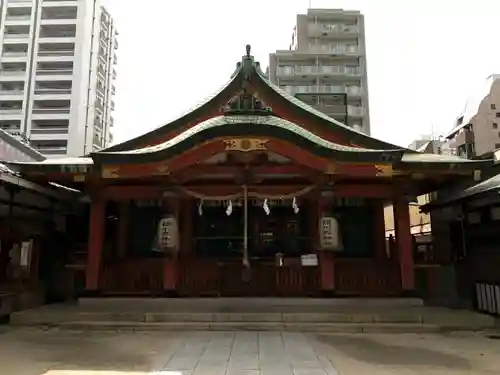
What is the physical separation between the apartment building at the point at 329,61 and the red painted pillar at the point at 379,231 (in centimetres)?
3891

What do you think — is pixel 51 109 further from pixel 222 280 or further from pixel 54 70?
pixel 222 280

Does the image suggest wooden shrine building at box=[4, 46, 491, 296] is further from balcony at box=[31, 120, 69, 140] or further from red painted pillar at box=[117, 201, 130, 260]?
balcony at box=[31, 120, 69, 140]

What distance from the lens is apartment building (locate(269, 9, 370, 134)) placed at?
2158 inches

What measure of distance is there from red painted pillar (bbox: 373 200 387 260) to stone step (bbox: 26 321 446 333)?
413 cm

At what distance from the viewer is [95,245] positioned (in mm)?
12164

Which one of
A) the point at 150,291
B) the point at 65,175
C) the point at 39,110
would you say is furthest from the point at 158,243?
the point at 39,110

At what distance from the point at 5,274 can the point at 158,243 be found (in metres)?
4.27

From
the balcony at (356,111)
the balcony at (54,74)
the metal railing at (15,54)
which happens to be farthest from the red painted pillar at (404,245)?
the metal railing at (15,54)

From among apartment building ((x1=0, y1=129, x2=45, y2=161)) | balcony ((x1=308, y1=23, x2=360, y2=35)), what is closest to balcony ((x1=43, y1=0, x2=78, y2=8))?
balcony ((x1=308, y1=23, x2=360, y2=35))

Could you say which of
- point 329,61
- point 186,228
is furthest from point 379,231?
point 329,61

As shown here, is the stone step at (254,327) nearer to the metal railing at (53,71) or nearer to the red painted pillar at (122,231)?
the red painted pillar at (122,231)

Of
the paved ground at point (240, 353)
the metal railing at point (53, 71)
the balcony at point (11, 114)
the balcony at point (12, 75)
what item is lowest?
the paved ground at point (240, 353)

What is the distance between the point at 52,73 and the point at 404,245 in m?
53.8

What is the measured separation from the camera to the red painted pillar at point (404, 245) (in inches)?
468
